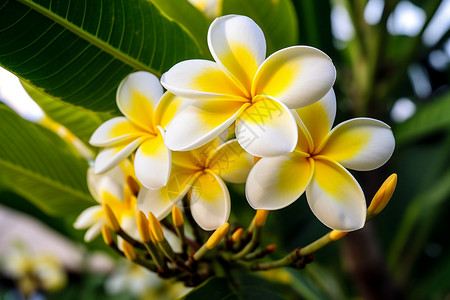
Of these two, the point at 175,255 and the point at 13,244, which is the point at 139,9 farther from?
the point at 13,244

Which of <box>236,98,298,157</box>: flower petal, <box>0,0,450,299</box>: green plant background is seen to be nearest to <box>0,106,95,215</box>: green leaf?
<box>0,0,450,299</box>: green plant background

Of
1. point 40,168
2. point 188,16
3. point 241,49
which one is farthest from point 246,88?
point 40,168

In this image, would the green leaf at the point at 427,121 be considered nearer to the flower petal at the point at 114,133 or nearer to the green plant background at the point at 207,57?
the green plant background at the point at 207,57

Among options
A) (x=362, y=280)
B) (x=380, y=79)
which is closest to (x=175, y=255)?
(x=362, y=280)

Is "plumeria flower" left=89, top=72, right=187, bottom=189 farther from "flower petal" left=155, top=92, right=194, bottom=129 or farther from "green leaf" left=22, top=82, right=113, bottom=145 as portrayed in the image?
"green leaf" left=22, top=82, right=113, bottom=145

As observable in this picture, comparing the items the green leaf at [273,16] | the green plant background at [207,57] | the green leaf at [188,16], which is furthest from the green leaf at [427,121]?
the green leaf at [188,16]
